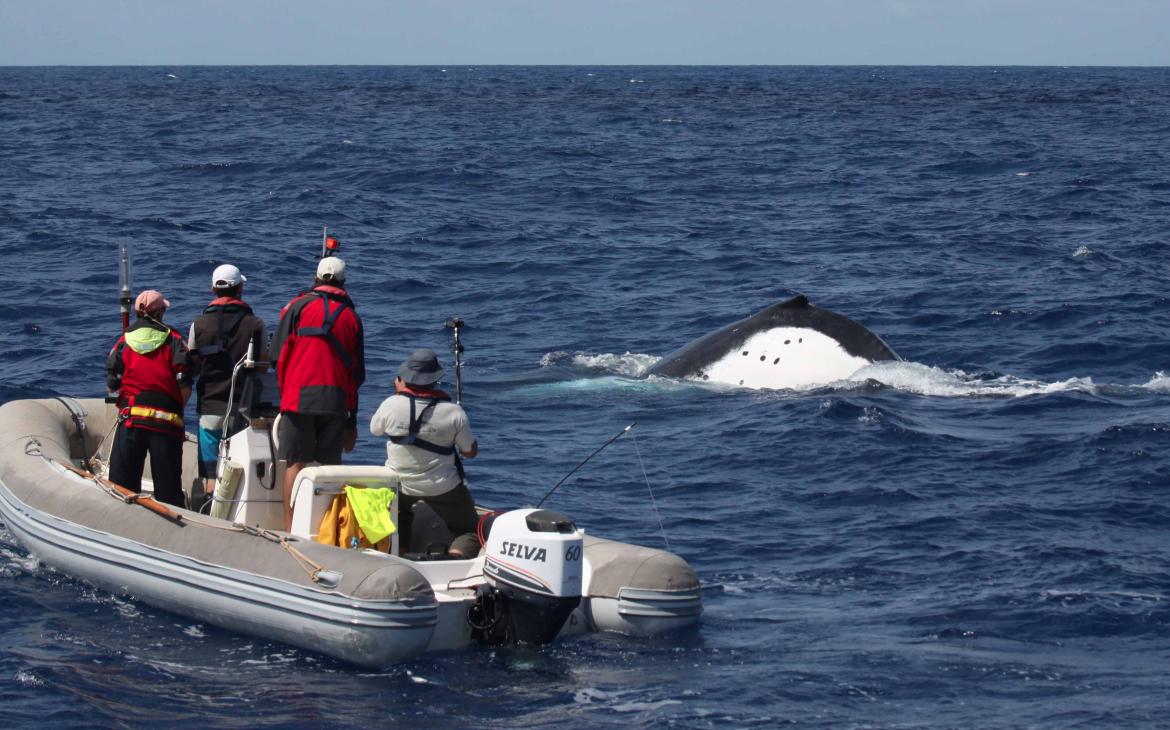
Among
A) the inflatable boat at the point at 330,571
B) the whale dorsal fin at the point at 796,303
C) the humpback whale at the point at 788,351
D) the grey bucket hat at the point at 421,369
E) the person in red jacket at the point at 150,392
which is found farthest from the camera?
the whale dorsal fin at the point at 796,303

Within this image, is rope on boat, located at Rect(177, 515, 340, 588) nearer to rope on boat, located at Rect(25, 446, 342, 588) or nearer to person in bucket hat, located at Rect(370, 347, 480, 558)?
rope on boat, located at Rect(25, 446, 342, 588)

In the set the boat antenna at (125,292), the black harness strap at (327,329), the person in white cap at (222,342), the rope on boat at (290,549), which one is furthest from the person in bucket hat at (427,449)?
the boat antenna at (125,292)

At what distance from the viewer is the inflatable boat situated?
10094 mm

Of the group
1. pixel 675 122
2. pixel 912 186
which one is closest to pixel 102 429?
pixel 912 186

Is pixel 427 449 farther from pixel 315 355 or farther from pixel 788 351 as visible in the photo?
pixel 788 351

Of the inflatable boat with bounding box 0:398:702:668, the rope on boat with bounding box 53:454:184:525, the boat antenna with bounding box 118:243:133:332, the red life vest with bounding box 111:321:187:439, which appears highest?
the boat antenna with bounding box 118:243:133:332

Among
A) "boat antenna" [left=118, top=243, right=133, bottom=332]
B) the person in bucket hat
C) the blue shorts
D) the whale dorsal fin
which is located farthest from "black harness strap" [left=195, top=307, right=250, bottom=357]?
the whale dorsal fin

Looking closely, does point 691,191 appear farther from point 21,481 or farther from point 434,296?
point 21,481

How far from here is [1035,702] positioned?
938 centimetres

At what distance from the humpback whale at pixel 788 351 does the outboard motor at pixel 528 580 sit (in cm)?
908

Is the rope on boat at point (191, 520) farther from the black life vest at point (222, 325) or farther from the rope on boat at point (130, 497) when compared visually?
the black life vest at point (222, 325)

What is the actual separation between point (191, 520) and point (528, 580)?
9.00 feet

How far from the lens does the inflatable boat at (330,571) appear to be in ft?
33.1

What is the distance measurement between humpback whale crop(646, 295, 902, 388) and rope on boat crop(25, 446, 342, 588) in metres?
8.83
